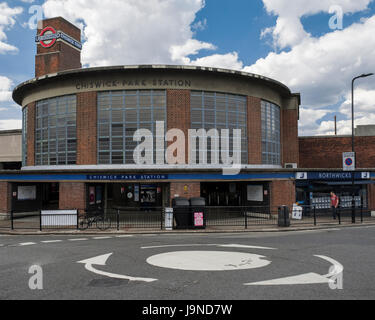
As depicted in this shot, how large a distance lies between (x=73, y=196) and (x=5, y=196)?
6242 millimetres

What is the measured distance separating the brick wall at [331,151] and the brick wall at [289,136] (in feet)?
8.82

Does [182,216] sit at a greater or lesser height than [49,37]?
lesser

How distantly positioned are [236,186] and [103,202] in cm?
1159

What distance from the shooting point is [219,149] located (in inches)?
985

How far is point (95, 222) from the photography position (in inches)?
814

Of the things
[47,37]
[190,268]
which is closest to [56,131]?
[47,37]

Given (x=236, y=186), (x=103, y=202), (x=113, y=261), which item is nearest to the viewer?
(x=113, y=261)

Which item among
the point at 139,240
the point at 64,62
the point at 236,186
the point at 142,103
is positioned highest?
the point at 64,62

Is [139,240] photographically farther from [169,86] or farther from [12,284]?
[169,86]

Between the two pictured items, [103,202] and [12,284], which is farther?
[103,202]

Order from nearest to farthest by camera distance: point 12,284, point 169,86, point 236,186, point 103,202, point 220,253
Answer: point 12,284 < point 220,253 < point 169,86 < point 103,202 < point 236,186

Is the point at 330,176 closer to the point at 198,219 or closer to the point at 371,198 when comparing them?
the point at 371,198

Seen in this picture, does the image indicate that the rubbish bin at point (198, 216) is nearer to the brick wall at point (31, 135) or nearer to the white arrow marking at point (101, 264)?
the white arrow marking at point (101, 264)
